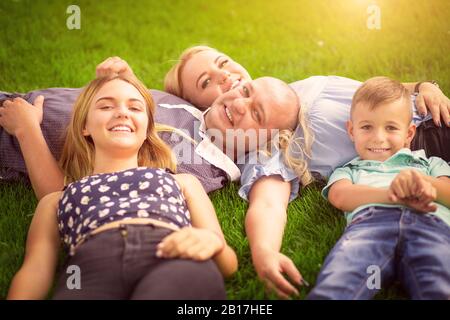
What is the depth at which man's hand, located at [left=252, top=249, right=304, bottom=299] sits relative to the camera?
1960mm

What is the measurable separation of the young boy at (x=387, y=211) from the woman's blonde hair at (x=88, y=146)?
74cm

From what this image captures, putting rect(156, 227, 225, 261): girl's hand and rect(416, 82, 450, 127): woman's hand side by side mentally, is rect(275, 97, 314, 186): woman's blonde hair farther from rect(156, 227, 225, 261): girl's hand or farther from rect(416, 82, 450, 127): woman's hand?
rect(156, 227, 225, 261): girl's hand

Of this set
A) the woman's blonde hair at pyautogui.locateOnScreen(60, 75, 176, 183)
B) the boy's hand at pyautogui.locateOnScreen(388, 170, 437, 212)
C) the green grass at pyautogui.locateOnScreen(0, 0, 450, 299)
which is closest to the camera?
the boy's hand at pyautogui.locateOnScreen(388, 170, 437, 212)

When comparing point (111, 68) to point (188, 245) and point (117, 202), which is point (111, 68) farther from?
point (188, 245)

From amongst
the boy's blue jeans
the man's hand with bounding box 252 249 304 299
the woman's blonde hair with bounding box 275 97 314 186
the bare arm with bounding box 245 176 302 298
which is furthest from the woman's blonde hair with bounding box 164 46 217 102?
the boy's blue jeans

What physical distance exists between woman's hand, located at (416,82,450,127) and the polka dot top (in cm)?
127

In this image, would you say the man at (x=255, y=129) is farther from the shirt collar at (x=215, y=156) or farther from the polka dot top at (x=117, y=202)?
the polka dot top at (x=117, y=202)

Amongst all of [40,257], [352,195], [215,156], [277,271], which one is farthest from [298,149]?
[40,257]

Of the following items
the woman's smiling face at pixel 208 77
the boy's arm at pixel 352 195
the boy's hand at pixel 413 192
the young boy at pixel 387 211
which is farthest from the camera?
the woman's smiling face at pixel 208 77

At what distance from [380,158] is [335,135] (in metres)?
0.34

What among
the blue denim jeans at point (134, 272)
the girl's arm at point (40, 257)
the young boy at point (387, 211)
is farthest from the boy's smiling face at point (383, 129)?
the girl's arm at point (40, 257)

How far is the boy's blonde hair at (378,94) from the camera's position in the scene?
93.5 inches
